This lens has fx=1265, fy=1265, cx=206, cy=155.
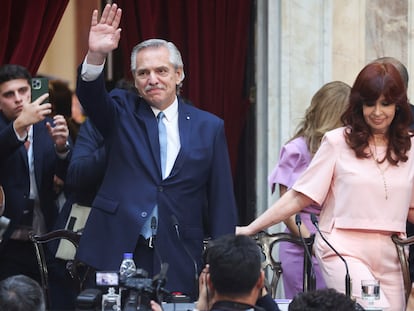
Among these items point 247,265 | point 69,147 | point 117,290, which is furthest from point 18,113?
point 247,265

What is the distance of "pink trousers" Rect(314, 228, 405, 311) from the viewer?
→ 259 inches

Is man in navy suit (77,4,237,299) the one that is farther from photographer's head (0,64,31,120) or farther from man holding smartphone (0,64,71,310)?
photographer's head (0,64,31,120)

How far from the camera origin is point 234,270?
17.2ft

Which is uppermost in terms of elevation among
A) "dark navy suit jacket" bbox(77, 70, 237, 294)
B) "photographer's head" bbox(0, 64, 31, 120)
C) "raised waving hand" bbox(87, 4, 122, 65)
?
"raised waving hand" bbox(87, 4, 122, 65)

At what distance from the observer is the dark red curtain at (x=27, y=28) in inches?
348

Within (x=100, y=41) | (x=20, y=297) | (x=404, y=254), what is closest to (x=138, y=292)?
(x=20, y=297)

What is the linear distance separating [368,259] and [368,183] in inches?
15.8

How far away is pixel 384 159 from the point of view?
665 cm

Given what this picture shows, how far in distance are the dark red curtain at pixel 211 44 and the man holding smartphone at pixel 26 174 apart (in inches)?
62.2

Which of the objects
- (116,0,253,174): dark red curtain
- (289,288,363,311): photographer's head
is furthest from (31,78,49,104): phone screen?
(289,288,363,311): photographer's head

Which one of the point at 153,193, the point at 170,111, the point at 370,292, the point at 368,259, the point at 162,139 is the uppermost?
the point at 170,111

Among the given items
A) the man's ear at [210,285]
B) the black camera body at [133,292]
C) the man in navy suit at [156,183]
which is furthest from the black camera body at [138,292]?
the man in navy suit at [156,183]

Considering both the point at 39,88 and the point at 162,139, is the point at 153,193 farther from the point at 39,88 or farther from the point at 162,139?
the point at 39,88

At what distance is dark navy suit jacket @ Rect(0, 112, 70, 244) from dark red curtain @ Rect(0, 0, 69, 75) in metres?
0.93
